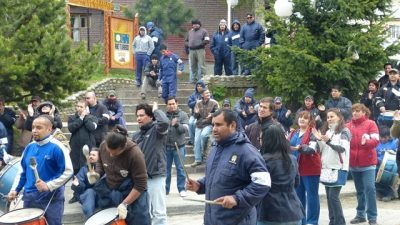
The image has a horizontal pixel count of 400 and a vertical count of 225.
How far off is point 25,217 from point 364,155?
16.6ft

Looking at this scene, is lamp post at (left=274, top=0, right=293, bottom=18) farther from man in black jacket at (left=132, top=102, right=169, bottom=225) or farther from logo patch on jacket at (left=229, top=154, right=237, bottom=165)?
logo patch on jacket at (left=229, top=154, right=237, bottom=165)

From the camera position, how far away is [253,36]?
19.5 metres

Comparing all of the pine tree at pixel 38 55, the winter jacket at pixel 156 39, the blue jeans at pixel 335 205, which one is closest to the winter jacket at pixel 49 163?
the blue jeans at pixel 335 205

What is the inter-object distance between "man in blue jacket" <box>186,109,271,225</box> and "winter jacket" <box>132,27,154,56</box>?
13669 millimetres

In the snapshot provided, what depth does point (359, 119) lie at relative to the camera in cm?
1140

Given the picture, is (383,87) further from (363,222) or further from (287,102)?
(363,222)

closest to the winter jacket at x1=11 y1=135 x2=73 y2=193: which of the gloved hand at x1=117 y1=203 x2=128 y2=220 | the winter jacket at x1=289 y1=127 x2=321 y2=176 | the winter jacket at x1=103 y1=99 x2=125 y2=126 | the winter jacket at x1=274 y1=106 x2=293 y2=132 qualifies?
the gloved hand at x1=117 y1=203 x2=128 y2=220

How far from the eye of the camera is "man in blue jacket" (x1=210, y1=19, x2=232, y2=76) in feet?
67.5

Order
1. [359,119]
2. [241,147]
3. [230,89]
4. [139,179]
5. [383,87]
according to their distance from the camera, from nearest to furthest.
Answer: [241,147] → [139,179] → [359,119] → [383,87] → [230,89]

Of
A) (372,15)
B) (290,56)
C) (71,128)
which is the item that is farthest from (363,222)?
(372,15)

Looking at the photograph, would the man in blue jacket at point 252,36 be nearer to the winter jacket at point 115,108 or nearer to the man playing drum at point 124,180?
the winter jacket at point 115,108

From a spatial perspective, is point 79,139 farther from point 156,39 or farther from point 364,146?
point 156,39

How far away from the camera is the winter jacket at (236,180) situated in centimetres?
687

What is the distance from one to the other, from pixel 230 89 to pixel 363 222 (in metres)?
8.34
